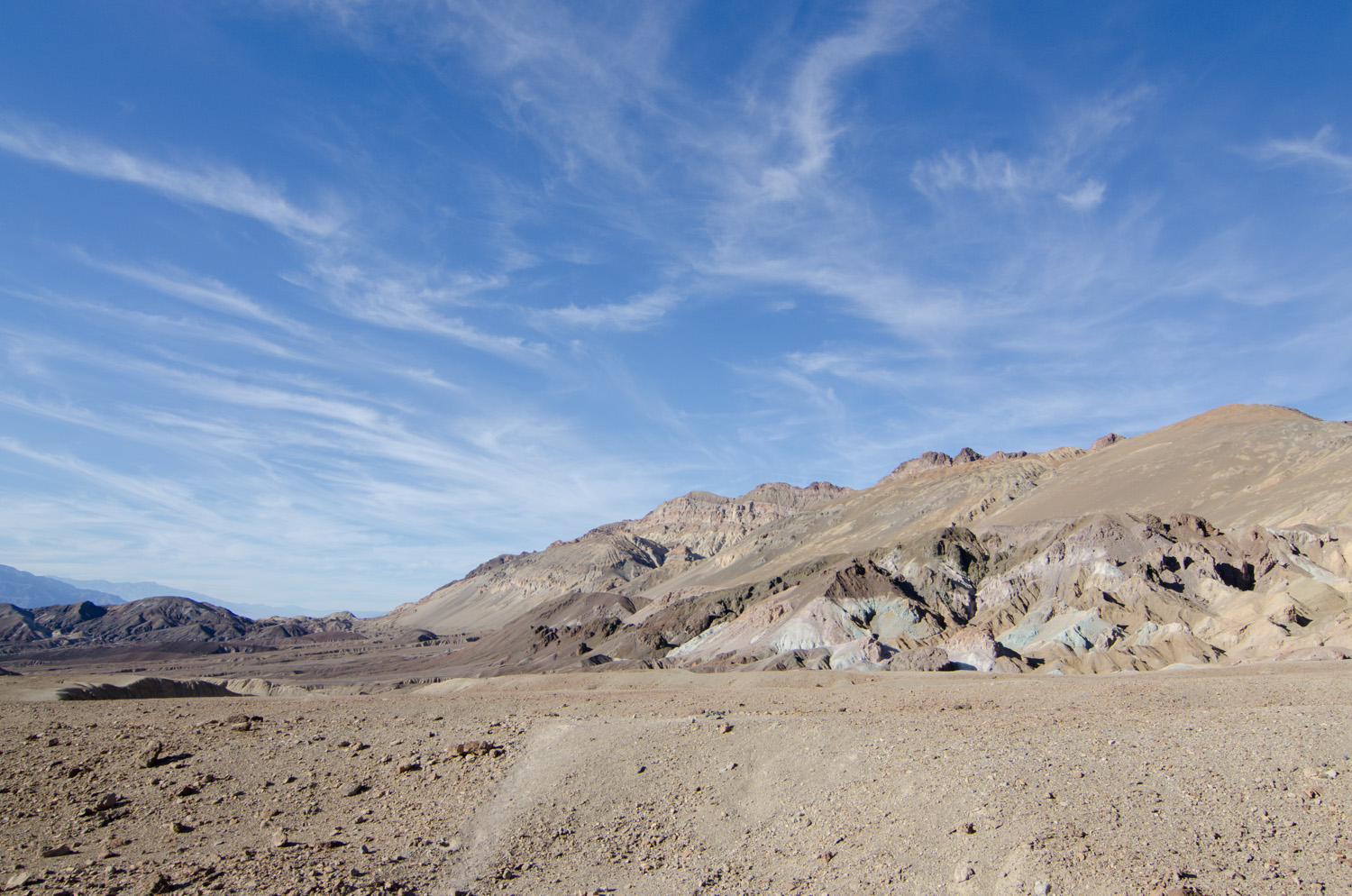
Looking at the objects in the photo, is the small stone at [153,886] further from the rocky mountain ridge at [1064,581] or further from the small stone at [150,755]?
the rocky mountain ridge at [1064,581]

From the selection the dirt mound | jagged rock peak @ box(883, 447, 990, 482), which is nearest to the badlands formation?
the dirt mound

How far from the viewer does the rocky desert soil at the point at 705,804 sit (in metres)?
7.48

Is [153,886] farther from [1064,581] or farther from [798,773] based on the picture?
[1064,581]

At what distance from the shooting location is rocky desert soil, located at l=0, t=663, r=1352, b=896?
7.48m

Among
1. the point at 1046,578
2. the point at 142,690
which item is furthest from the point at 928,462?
the point at 142,690

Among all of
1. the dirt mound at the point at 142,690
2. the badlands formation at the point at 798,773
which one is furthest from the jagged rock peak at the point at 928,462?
the dirt mound at the point at 142,690

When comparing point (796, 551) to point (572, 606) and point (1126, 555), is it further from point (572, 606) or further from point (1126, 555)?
point (1126, 555)

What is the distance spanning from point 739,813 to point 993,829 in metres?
3.30

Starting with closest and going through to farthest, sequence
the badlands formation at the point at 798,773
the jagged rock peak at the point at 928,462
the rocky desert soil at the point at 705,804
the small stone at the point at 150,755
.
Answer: the rocky desert soil at the point at 705,804 < the badlands formation at the point at 798,773 < the small stone at the point at 150,755 < the jagged rock peak at the point at 928,462

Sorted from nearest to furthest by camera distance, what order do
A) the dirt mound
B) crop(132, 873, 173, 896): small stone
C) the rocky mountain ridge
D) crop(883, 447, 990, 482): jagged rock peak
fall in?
crop(132, 873, 173, 896): small stone
the dirt mound
the rocky mountain ridge
crop(883, 447, 990, 482): jagged rock peak

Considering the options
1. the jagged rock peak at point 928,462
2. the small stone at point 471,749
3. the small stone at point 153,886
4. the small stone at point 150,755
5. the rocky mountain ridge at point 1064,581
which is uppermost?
the jagged rock peak at point 928,462

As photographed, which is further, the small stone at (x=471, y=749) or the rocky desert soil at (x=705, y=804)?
the small stone at (x=471, y=749)

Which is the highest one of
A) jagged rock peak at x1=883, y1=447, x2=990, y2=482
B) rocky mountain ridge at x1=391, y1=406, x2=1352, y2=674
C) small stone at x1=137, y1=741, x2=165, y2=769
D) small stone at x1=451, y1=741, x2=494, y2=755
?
jagged rock peak at x1=883, y1=447, x2=990, y2=482

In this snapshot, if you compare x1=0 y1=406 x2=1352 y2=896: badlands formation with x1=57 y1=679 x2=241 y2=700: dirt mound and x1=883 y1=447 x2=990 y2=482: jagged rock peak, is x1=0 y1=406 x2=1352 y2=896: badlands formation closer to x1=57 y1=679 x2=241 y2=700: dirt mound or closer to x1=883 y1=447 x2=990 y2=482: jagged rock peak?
x1=57 y1=679 x2=241 y2=700: dirt mound
